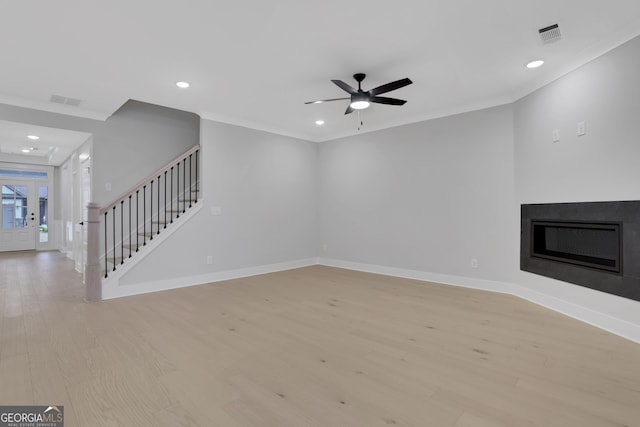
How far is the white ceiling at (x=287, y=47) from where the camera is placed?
2.49 m

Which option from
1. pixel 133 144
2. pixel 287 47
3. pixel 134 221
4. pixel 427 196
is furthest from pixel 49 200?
pixel 427 196

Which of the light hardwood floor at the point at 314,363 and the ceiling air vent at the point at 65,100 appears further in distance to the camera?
the ceiling air vent at the point at 65,100

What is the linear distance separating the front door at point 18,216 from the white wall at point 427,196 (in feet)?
27.6

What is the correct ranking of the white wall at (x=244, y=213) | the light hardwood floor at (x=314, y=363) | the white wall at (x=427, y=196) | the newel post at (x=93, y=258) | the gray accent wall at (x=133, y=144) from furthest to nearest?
the gray accent wall at (x=133, y=144), the white wall at (x=244, y=213), the white wall at (x=427, y=196), the newel post at (x=93, y=258), the light hardwood floor at (x=314, y=363)

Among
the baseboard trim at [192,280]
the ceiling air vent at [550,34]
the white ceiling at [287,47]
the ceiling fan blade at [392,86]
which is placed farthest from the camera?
the baseboard trim at [192,280]

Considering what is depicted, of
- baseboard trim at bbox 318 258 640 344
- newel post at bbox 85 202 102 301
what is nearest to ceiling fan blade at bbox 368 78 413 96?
baseboard trim at bbox 318 258 640 344

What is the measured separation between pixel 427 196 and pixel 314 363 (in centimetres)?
363

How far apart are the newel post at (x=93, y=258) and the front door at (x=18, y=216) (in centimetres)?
699

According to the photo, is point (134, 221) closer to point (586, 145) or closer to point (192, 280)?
point (192, 280)

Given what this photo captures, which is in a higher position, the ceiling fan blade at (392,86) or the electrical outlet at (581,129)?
the ceiling fan blade at (392,86)

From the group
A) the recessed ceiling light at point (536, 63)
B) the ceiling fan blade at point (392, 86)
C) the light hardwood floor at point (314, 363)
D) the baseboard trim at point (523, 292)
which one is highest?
the recessed ceiling light at point (536, 63)

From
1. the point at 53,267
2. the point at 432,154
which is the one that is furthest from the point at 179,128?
the point at 432,154

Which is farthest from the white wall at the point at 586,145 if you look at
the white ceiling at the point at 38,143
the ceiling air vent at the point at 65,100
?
the white ceiling at the point at 38,143

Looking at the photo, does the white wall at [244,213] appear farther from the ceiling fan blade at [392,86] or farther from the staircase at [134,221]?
the ceiling fan blade at [392,86]
